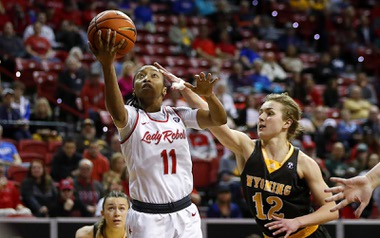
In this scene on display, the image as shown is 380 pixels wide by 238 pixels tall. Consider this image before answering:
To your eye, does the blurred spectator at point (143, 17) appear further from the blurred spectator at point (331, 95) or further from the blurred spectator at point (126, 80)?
the blurred spectator at point (126, 80)

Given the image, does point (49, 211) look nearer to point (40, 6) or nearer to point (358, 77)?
point (40, 6)

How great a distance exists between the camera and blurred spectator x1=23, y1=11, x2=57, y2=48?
45.7 feet

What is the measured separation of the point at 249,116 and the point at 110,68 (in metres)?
8.14

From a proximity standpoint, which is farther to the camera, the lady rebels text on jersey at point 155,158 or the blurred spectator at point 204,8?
the blurred spectator at point 204,8

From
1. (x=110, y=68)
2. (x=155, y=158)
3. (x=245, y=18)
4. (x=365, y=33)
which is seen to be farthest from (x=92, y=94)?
(x=365, y=33)

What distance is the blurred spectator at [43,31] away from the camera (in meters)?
13.9

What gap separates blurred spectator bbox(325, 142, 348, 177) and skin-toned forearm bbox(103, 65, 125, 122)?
702 cm

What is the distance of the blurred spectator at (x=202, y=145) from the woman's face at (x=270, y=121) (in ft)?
19.6

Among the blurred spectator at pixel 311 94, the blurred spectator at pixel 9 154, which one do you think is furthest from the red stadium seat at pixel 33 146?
the blurred spectator at pixel 311 94

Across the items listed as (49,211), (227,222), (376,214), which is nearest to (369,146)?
(376,214)

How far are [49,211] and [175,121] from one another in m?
4.43

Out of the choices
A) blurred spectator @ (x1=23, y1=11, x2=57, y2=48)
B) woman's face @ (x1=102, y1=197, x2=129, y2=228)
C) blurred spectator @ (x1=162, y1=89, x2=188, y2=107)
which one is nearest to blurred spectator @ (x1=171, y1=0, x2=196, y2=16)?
blurred spectator @ (x1=23, y1=11, x2=57, y2=48)

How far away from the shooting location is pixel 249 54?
16.4m

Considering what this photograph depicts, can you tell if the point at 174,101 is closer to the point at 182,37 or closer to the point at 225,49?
the point at 182,37
